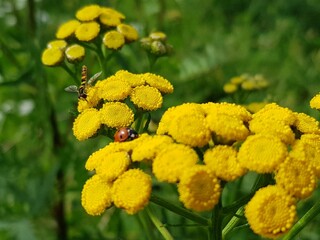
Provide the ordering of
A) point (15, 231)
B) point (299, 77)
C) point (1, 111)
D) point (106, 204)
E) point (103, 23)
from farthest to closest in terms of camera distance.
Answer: point (299, 77) → point (1, 111) → point (15, 231) → point (103, 23) → point (106, 204)

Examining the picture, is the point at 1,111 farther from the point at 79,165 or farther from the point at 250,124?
the point at 250,124

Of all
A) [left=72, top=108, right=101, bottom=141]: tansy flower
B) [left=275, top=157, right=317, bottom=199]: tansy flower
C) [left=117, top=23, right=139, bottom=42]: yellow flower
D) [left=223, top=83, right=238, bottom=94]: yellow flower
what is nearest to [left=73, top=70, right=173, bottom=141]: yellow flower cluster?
[left=72, top=108, right=101, bottom=141]: tansy flower

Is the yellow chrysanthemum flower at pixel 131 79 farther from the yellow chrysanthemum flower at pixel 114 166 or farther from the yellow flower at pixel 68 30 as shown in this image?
the yellow flower at pixel 68 30

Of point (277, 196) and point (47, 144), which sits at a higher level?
point (277, 196)

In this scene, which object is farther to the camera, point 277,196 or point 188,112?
point 188,112

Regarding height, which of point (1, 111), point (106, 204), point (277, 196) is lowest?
point (1, 111)

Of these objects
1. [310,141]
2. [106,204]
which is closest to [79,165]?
[106,204]
